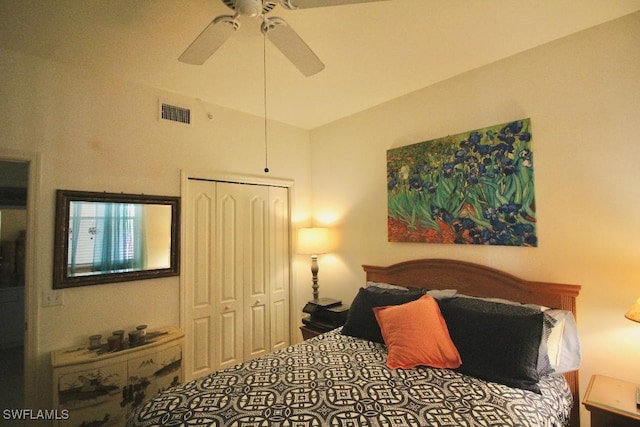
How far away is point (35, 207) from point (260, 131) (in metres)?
2.00

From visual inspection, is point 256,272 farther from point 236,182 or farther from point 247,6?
point 247,6

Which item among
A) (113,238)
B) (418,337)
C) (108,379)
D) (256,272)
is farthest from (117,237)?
(418,337)

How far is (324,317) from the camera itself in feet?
9.66

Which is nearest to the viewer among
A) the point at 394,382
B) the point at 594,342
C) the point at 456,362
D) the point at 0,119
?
the point at 394,382

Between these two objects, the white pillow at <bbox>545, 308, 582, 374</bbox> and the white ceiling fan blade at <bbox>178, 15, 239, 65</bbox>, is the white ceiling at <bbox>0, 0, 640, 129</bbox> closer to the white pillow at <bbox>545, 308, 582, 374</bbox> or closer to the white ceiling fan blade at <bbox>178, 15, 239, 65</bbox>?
the white ceiling fan blade at <bbox>178, 15, 239, 65</bbox>

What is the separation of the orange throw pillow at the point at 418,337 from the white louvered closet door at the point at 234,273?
163 cm

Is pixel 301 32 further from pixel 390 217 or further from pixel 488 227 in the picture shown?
pixel 488 227

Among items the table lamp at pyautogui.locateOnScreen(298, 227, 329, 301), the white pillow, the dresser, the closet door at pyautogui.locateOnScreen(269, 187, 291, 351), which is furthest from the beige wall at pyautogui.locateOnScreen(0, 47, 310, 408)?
the white pillow

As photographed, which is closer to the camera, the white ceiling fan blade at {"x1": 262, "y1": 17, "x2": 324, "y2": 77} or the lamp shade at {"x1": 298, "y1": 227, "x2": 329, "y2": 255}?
the white ceiling fan blade at {"x1": 262, "y1": 17, "x2": 324, "y2": 77}

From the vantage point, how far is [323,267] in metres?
3.51

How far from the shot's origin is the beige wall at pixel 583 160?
1.71 metres

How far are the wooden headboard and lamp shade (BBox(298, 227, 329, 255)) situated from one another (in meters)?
0.60

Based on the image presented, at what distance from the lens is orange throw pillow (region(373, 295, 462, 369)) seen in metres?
1.71

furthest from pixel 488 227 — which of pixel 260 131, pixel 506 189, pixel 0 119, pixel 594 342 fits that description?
pixel 0 119
